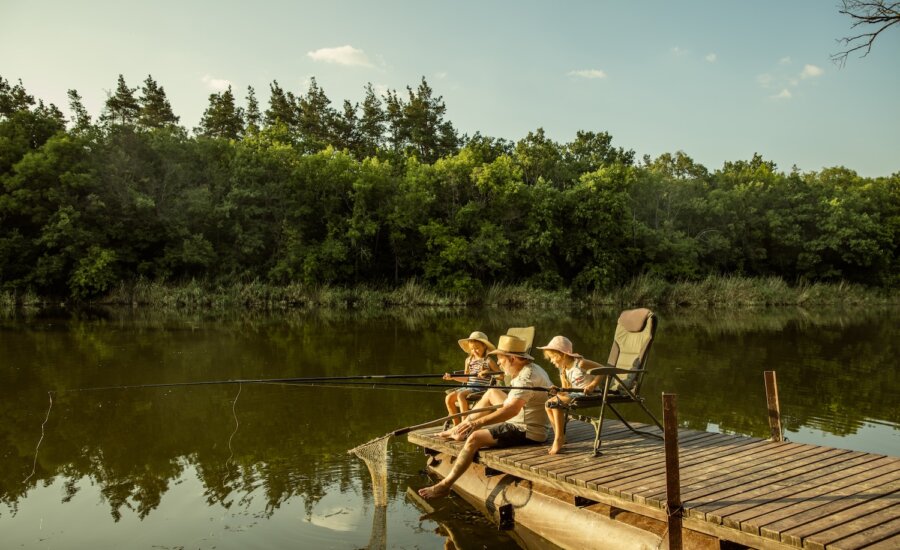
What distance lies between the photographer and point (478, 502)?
5.76 m

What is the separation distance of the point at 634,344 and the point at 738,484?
7.85 feet

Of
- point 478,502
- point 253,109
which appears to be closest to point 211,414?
point 478,502

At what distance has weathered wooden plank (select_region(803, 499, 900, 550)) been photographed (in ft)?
11.5

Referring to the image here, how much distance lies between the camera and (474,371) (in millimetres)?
7047

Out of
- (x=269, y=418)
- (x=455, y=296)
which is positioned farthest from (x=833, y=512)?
(x=455, y=296)

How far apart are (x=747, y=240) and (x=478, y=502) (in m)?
36.8

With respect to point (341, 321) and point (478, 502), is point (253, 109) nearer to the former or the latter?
point (341, 321)

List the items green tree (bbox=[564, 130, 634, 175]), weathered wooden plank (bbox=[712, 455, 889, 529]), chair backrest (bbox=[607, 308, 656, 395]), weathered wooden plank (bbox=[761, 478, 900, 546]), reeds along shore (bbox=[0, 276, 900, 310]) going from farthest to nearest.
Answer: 1. green tree (bbox=[564, 130, 634, 175])
2. reeds along shore (bbox=[0, 276, 900, 310])
3. chair backrest (bbox=[607, 308, 656, 395])
4. weathered wooden plank (bbox=[712, 455, 889, 529])
5. weathered wooden plank (bbox=[761, 478, 900, 546])

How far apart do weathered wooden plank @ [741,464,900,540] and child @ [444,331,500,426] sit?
10.6 ft

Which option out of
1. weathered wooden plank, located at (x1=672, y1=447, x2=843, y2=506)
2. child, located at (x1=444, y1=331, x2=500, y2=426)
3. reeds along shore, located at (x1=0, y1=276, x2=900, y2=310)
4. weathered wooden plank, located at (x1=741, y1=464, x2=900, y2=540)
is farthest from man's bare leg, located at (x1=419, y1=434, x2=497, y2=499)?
reeds along shore, located at (x1=0, y1=276, x2=900, y2=310)

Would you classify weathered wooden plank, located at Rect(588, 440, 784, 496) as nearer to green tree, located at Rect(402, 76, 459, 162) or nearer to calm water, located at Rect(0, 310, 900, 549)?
calm water, located at Rect(0, 310, 900, 549)

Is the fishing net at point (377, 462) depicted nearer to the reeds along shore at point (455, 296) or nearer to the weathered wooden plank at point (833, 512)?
the weathered wooden plank at point (833, 512)

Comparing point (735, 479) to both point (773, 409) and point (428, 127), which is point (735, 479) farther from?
point (428, 127)

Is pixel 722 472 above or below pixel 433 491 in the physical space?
above
